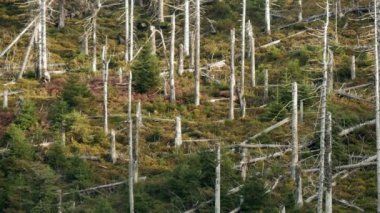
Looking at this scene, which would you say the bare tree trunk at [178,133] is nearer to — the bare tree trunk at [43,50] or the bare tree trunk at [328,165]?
the bare tree trunk at [328,165]

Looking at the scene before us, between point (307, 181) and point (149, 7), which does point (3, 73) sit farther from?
point (307, 181)

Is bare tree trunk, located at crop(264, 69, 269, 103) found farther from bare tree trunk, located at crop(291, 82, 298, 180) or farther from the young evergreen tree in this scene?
bare tree trunk, located at crop(291, 82, 298, 180)

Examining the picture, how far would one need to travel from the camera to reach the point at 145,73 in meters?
38.8

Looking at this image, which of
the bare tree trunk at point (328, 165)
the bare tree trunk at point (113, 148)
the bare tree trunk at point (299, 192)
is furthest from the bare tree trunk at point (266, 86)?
the bare tree trunk at point (328, 165)

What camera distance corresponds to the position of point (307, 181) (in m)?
30.7

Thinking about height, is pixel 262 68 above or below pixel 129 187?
above

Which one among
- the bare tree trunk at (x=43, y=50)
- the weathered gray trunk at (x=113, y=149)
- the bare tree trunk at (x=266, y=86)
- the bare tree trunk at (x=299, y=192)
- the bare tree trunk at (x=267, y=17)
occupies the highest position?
the bare tree trunk at (x=267, y=17)

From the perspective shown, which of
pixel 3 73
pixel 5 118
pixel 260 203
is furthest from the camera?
pixel 3 73

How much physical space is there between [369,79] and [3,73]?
2099cm

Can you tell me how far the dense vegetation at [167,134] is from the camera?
28109mm

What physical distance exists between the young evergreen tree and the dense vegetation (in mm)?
60

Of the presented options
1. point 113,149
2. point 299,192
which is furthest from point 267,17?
point 299,192

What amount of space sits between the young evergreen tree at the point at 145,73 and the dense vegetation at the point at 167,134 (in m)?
0.06

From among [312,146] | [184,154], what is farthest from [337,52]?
[184,154]
